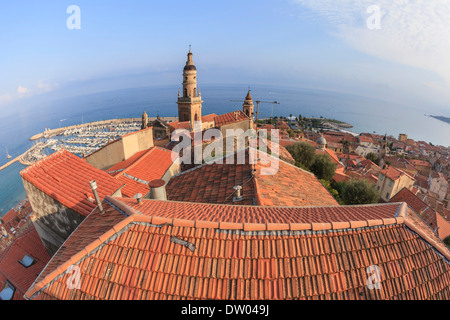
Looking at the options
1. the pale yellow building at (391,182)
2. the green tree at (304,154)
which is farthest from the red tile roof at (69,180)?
the pale yellow building at (391,182)

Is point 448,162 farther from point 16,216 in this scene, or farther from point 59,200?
point 16,216

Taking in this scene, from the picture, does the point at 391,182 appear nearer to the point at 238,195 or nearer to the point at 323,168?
the point at 323,168

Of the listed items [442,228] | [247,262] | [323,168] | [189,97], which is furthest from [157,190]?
[189,97]

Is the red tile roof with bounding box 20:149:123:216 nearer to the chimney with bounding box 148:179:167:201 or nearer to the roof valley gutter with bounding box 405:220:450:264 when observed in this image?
the chimney with bounding box 148:179:167:201

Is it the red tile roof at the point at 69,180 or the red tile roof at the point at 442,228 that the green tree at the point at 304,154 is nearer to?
the red tile roof at the point at 442,228

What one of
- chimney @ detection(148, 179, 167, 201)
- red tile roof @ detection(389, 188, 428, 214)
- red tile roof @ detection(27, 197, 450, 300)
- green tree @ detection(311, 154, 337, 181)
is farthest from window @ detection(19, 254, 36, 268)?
red tile roof @ detection(389, 188, 428, 214)
